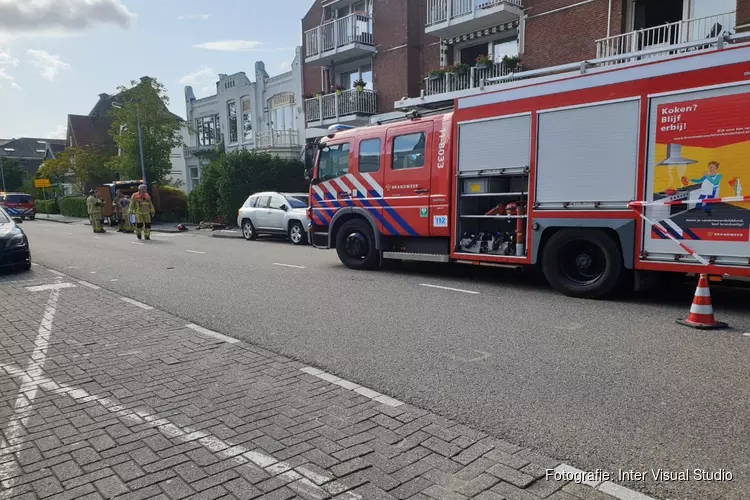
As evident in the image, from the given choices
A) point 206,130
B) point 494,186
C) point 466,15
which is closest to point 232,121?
point 206,130

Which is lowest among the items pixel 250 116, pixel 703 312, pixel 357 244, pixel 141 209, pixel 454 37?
pixel 703 312

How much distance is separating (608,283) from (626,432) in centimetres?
427

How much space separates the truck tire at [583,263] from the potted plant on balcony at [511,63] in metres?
11.8

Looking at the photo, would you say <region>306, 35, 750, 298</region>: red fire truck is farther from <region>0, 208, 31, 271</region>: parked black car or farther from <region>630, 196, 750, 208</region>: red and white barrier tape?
<region>0, 208, 31, 271</region>: parked black car

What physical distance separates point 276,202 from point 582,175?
39.8 feet

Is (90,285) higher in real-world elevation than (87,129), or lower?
lower

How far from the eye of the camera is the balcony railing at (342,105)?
2278 cm

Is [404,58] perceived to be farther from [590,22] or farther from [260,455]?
[260,455]

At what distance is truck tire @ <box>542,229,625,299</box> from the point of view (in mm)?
7344

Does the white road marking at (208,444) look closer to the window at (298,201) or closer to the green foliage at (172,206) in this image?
the window at (298,201)

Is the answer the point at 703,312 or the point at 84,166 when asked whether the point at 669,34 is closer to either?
the point at 703,312

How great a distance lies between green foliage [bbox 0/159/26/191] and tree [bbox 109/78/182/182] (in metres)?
42.3

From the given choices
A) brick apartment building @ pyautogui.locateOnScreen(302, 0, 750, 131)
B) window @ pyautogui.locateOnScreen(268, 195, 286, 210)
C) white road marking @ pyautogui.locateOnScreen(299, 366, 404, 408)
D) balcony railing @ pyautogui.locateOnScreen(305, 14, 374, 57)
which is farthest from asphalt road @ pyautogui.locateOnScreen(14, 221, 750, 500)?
balcony railing @ pyautogui.locateOnScreen(305, 14, 374, 57)

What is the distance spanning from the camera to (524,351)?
17.1 ft
